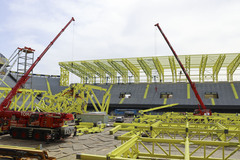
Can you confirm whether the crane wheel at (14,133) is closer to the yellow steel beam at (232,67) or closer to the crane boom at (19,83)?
the crane boom at (19,83)

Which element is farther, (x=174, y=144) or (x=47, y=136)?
(x=47, y=136)

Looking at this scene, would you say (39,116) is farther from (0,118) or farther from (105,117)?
(105,117)

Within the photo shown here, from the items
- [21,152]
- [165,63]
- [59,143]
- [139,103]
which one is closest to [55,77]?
[139,103]

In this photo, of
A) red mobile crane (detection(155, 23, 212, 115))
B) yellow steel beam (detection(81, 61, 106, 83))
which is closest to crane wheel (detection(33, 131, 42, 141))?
red mobile crane (detection(155, 23, 212, 115))

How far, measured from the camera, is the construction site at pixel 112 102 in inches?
576

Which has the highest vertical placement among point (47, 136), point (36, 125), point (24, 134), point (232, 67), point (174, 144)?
point (232, 67)

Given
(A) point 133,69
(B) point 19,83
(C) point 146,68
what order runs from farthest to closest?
(A) point 133,69
(C) point 146,68
(B) point 19,83

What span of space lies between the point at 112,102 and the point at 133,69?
9.65 m

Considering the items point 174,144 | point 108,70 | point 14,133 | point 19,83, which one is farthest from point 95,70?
point 174,144

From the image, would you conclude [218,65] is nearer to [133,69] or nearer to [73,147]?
[133,69]

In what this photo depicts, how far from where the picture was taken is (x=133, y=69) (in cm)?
4600

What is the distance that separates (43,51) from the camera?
24047 millimetres

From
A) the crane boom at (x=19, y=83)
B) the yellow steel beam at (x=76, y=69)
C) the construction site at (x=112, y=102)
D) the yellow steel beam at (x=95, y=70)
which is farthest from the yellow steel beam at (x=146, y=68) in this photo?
the crane boom at (x=19, y=83)

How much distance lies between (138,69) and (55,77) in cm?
2515
